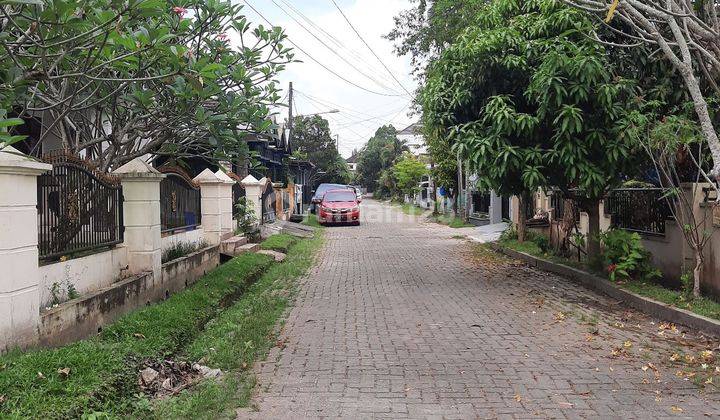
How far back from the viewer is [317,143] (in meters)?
56.0

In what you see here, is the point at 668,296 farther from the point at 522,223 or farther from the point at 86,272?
the point at 522,223

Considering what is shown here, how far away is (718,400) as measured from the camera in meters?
4.71

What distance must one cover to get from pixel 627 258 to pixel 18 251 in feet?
27.6

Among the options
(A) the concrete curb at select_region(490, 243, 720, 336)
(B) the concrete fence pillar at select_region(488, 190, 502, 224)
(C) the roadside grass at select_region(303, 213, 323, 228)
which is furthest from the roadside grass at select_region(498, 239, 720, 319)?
(C) the roadside grass at select_region(303, 213, 323, 228)

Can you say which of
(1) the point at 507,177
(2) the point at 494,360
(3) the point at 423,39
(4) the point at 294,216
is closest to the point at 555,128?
(1) the point at 507,177

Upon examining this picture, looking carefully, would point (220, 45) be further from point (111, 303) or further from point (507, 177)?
point (507, 177)

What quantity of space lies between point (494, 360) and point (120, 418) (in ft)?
11.2

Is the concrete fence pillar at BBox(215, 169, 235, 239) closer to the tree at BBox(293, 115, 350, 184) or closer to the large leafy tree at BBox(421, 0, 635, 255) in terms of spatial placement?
the large leafy tree at BBox(421, 0, 635, 255)

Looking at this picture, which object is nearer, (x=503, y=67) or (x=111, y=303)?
(x=111, y=303)

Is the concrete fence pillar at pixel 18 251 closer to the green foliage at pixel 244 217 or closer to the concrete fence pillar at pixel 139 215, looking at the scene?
the concrete fence pillar at pixel 139 215

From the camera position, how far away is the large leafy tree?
892cm

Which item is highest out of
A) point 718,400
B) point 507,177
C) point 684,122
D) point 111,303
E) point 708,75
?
point 708,75

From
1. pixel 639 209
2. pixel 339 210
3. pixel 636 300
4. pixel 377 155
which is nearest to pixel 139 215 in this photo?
pixel 636 300

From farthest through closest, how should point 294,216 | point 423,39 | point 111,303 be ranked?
point 294,216, point 423,39, point 111,303
